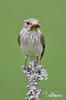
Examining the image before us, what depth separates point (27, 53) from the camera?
464 cm

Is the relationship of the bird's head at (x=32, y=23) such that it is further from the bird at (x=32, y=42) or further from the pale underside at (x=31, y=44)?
the pale underside at (x=31, y=44)

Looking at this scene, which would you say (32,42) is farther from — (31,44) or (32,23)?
(32,23)

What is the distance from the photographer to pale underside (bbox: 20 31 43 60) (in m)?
4.45

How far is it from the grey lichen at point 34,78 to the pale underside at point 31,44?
1.15m

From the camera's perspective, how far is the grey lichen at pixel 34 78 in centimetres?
258

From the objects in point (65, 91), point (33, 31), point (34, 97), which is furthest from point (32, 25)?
point (65, 91)

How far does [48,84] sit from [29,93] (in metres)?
4.16

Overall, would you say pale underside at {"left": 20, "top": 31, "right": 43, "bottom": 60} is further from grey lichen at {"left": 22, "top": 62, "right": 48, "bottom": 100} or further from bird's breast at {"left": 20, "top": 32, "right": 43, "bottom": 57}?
grey lichen at {"left": 22, "top": 62, "right": 48, "bottom": 100}

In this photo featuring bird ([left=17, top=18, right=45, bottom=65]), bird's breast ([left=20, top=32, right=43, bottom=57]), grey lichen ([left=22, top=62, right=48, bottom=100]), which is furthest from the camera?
bird's breast ([left=20, top=32, right=43, bottom=57])

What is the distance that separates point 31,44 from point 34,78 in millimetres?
1633

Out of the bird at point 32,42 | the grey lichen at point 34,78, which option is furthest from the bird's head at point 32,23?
the grey lichen at point 34,78

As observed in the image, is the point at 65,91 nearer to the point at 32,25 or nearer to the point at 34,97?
the point at 32,25

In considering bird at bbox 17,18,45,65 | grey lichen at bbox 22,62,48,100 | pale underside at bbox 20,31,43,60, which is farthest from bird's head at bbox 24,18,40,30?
grey lichen at bbox 22,62,48,100

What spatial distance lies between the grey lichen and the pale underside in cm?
115
